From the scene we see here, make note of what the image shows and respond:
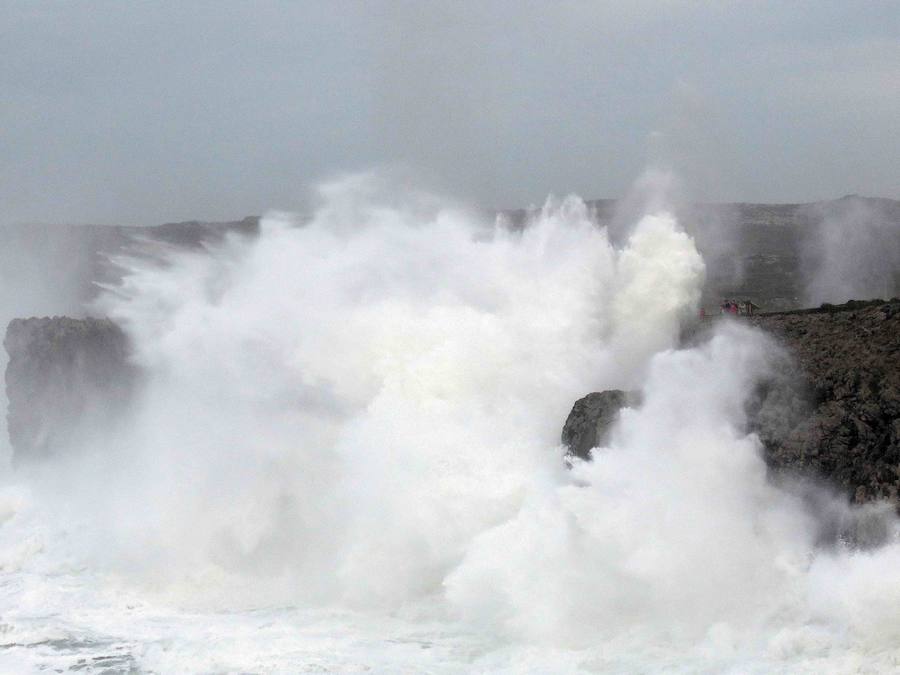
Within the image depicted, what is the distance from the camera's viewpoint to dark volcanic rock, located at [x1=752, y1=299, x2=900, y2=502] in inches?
705

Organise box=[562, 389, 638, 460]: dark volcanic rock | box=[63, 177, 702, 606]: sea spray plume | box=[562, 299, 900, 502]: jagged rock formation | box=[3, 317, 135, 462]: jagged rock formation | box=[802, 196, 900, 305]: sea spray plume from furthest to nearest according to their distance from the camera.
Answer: box=[802, 196, 900, 305]: sea spray plume < box=[3, 317, 135, 462]: jagged rock formation < box=[63, 177, 702, 606]: sea spray plume < box=[562, 389, 638, 460]: dark volcanic rock < box=[562, 299, 900, 502]: jagged rock formation

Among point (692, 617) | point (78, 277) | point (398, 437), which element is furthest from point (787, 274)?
point (692, 617)

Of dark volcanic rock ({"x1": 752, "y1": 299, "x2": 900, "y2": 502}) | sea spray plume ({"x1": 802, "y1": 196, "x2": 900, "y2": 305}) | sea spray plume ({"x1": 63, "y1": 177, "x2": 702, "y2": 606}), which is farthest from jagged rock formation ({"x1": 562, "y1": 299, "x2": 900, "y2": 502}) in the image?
sea spray plume ({"x1": 802, "y1": 196, "x2": 900, "y2": 305})

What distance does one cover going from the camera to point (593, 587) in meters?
18.2

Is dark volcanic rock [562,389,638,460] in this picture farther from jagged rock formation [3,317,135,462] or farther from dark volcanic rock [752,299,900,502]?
jagged rock formation [3,317,135,462]

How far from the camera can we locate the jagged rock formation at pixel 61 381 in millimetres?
37688

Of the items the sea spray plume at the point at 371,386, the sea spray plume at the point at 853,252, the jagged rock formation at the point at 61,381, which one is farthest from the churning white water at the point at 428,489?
the sea spray plume at the point at 853,252

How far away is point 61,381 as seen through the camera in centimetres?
3862

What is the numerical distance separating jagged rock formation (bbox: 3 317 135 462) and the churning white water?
3294 mm

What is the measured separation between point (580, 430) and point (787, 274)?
5273 centimetres

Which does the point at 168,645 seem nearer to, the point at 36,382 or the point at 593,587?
the point at 593,587

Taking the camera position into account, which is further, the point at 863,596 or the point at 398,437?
the point at 398,437

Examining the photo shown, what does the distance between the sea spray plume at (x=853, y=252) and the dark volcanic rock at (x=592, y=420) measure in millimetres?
24778

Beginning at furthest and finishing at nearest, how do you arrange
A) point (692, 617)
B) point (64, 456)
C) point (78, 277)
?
1. point (78, 277)
2. point (64, 456)
3. point (692, 617)
